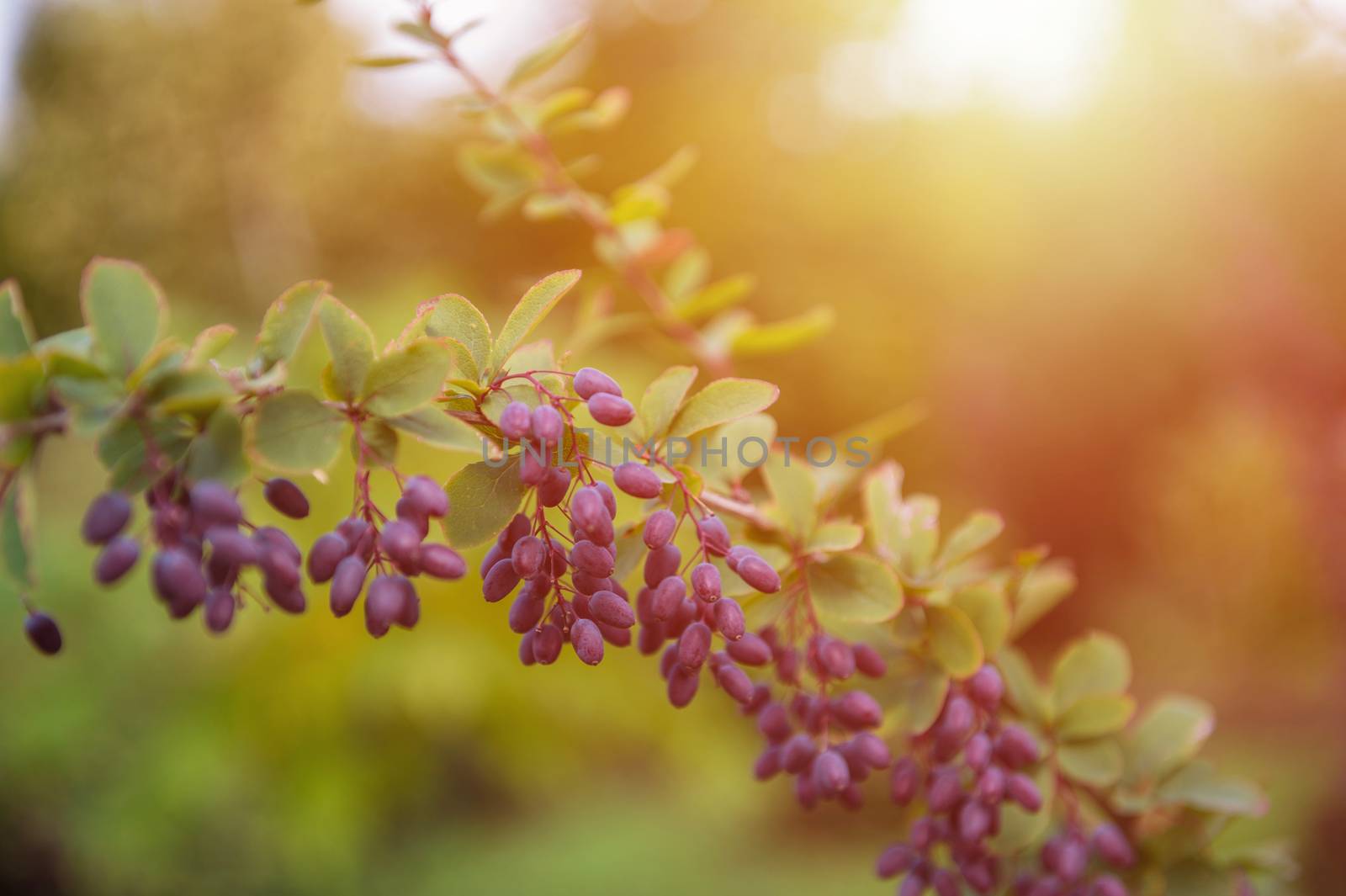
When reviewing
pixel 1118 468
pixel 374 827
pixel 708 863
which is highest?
pixel 1118 468

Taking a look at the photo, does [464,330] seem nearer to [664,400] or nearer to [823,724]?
Result: [664,400]

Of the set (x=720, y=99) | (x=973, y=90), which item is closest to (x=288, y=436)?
(x=973, y=90)

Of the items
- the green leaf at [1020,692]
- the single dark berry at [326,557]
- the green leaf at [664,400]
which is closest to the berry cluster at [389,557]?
the single dark berry at [326,557]

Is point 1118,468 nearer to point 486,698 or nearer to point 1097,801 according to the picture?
point 486,698

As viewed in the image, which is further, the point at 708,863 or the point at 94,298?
the point at 708,863

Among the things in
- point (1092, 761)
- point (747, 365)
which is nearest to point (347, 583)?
point (1092, 761)

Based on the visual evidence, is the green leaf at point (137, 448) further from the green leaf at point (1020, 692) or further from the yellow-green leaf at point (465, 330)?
the green leaf at point (1020, 692)

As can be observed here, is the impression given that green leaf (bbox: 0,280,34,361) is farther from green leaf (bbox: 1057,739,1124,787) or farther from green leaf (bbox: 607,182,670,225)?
green leaf (bbox: 1057,739,1124,787)
